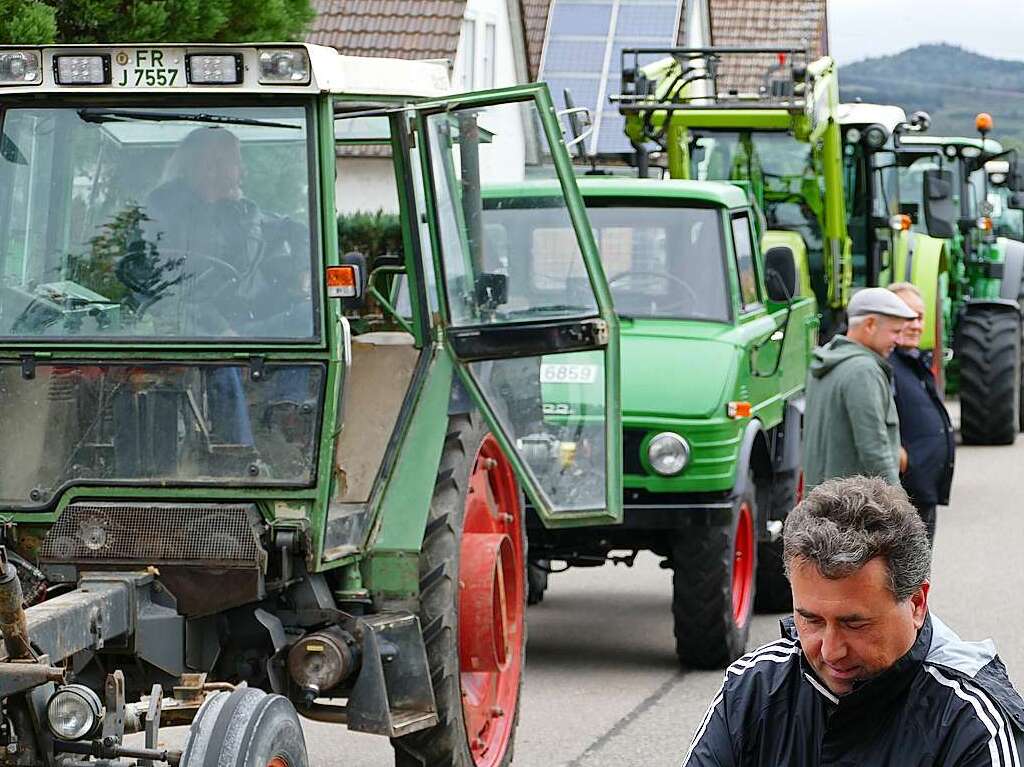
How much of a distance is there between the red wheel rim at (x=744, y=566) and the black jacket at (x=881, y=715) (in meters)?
6.82

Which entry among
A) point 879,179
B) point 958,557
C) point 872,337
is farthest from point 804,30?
point 872,337

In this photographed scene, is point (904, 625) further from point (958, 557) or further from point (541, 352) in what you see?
point (958, 557)

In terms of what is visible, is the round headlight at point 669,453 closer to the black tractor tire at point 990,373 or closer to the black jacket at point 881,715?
the black jacket at point 881,715

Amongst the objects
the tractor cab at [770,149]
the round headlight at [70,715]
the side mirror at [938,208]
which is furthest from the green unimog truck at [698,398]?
the side mirror at [938,208]

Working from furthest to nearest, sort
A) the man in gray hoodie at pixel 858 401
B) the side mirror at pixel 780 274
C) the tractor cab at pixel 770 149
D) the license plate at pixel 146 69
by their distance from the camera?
the tractor cab at pixel 770 149 < the side mirror at pixel 780 274 < the man in gray hoodie at pixel 858 401 < the license plate at pixel 146 69

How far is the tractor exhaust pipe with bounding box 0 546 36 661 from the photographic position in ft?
15.8

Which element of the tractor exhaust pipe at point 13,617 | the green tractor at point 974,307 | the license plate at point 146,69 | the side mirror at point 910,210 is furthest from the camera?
the green tractor at point 974,307

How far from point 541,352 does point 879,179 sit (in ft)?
36.8

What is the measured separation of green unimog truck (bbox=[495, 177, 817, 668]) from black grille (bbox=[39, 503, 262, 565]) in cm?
248

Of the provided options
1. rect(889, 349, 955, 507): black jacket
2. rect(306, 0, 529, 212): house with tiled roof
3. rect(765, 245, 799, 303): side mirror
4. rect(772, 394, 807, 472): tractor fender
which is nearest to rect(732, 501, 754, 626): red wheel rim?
rect(772, 394, 807, 472): tractor fender

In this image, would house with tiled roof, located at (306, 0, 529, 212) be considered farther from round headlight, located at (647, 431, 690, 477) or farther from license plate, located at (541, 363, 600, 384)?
license plate, located at (541, 363, 600, 384)

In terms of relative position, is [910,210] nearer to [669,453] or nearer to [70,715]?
[669,453]

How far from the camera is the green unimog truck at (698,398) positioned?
9.27m

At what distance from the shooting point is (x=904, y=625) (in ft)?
9.79
